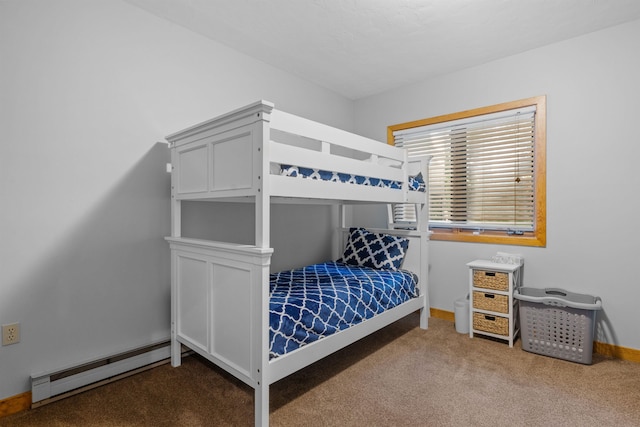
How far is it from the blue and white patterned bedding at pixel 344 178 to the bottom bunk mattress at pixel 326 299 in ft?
2.21

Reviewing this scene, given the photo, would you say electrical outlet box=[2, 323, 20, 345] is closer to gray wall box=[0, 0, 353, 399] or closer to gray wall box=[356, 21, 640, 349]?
gray wall box=[0, 0, 353, 399]

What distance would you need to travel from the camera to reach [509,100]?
2.75m

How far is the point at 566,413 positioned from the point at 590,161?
1.70 meters

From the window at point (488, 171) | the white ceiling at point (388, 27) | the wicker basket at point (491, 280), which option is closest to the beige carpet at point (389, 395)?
the wicker basket at point (491, 280)

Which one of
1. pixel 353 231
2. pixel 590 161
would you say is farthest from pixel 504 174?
pixel 353 231

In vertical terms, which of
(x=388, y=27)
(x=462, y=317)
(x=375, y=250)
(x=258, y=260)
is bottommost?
(x=462, y=317)

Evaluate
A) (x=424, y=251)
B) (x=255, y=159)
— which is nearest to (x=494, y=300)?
(x=424, y=251)

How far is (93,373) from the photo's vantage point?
1.91m

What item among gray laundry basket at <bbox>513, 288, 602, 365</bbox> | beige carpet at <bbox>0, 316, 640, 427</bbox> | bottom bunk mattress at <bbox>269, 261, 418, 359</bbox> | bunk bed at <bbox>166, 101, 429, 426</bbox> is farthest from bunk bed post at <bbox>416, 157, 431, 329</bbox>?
gray laundry basket at <bbox>513, 288, 602, 365</bbox>

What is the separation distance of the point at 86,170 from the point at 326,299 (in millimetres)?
1549

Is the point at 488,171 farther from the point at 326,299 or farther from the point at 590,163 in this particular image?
the point at 326,299

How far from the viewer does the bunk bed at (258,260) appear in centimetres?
154

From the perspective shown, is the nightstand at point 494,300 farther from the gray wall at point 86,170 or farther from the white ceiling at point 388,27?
the gray wall at point 86,170

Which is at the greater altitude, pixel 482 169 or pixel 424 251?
pixel 482 169
